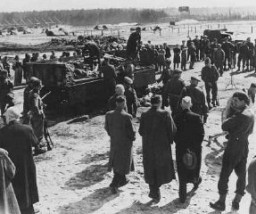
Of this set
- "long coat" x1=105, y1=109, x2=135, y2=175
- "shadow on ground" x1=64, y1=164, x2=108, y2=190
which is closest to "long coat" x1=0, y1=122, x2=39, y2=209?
"long coat" x1=105, y1=109, x2=135, y2=175

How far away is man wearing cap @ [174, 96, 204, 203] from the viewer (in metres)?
6.16

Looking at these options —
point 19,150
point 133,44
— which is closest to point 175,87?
point 19,150

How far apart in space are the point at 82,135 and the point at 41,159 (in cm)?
196

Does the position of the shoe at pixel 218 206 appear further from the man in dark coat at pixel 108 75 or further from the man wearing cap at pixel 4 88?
the man in dark coat at pixel 108 75

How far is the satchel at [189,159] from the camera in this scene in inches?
243

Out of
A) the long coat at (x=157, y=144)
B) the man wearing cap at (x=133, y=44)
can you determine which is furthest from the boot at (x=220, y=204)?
the man wearing cap at (x=133, y=44)

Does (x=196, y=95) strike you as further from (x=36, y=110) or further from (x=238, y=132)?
(x=36, y=110)

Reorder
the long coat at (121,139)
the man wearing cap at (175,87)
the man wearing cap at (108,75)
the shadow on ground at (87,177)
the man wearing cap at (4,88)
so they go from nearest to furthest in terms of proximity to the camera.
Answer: the long coat at (121,139) < the shadow on ground at (87,177) < the man wearing cap at (175,87) < the man wearing cap at (4,88) < the man wearing cap at (108,75)

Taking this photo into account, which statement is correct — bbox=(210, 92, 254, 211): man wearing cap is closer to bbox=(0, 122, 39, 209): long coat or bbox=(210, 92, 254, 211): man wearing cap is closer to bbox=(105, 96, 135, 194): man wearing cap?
bbox=(105, 96, 135, 194): man wearing cap

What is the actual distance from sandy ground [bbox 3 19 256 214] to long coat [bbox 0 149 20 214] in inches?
54.2

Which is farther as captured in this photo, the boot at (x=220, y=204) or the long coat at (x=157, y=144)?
the long coat at (x=157, y=144)

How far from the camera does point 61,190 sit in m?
7.11

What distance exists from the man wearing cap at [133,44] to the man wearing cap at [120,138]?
315 inches

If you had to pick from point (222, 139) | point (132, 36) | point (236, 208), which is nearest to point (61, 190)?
point (236, 208)
